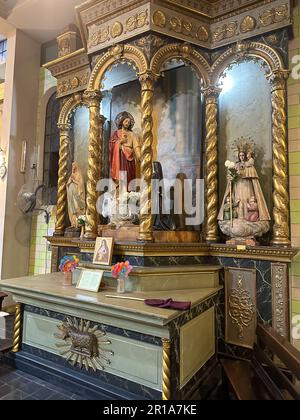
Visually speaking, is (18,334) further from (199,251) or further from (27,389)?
(199,251)

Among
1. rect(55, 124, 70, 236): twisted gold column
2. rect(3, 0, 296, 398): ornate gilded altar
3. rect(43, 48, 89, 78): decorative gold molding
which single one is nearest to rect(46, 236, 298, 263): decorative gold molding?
rect(3, 0, 296, 398): ornate gilded altar

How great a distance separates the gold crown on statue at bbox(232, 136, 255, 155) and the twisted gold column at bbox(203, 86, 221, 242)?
22 centimetres

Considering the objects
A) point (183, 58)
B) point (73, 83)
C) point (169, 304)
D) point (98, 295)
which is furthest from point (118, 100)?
point (169, 304)

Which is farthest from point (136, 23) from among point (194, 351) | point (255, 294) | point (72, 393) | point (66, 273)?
point (72, 393)

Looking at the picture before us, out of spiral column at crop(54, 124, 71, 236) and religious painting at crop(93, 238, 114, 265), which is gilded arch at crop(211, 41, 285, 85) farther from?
spiral column at crop(54, 124, 71, 236)

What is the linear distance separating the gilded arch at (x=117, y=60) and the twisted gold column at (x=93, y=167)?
6.2 inches

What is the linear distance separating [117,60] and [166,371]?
3167 millimetres

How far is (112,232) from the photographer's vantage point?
3188 mm

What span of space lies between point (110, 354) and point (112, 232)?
1.27 metres

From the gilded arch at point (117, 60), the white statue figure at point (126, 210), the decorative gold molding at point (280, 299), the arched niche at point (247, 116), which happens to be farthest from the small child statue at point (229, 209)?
the gilded arch at point (117, 60)

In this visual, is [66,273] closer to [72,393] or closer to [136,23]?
[72,393]

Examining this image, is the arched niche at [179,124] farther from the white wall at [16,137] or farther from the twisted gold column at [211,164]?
the white wall at [16,137]

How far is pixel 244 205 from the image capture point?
119 inches

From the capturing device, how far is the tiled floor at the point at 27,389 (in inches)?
91.5
